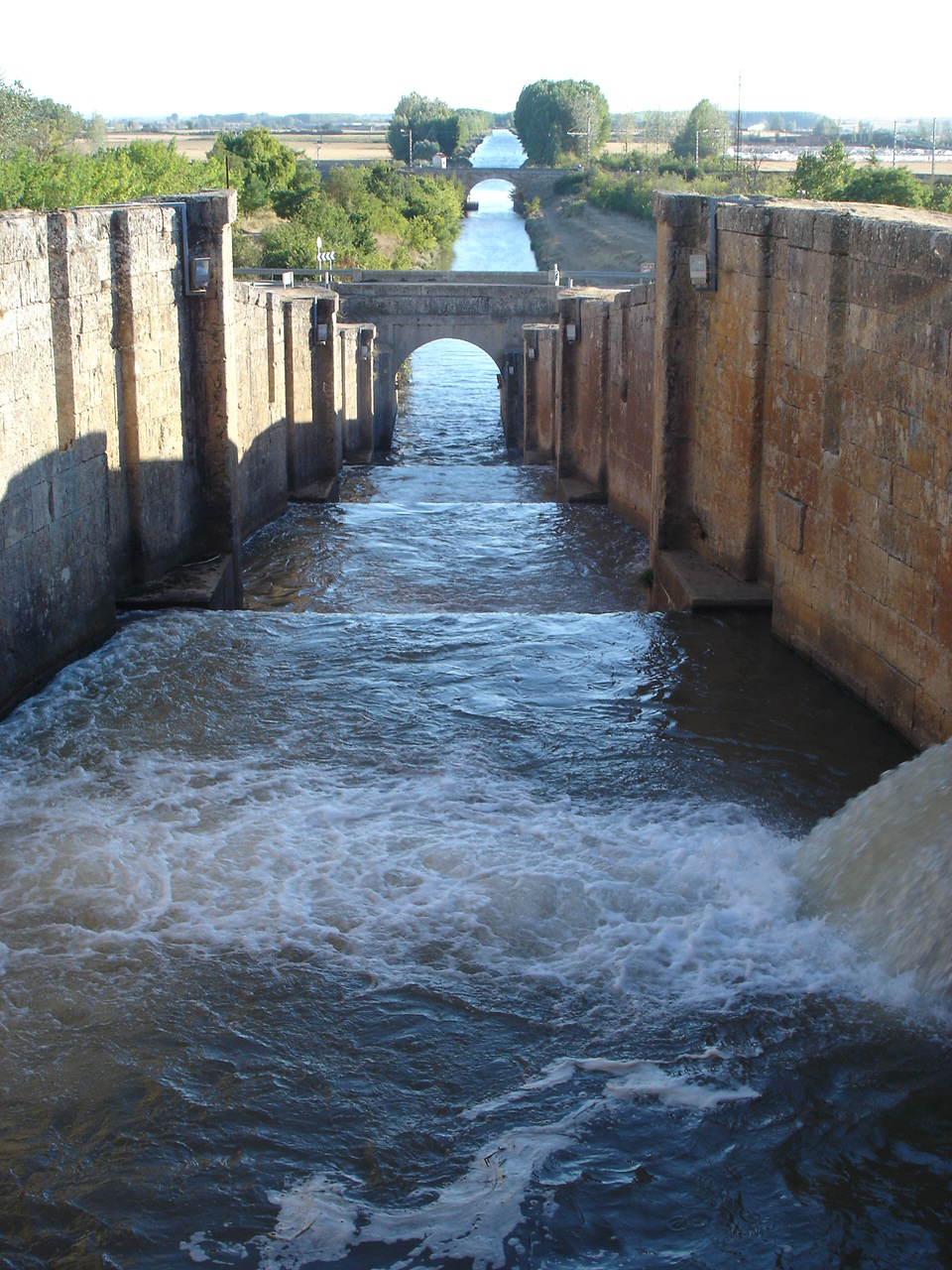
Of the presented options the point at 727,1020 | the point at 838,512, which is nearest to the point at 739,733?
the point at 838,512

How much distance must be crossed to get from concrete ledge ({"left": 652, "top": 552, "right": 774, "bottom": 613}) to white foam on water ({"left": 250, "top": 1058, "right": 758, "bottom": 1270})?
5.70 m

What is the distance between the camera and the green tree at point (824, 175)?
46.4 m

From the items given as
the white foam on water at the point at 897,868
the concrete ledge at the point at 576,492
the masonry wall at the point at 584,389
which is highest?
the masonry wall at the point at 584,389

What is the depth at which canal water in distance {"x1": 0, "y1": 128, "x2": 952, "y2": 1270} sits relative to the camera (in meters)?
4.55

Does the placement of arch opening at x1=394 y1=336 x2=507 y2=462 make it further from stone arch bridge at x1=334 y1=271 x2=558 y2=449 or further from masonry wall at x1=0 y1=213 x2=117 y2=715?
masonry wall at x1=0 y1=213 x2=117 y2=715

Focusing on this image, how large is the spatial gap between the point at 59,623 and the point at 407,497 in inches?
547

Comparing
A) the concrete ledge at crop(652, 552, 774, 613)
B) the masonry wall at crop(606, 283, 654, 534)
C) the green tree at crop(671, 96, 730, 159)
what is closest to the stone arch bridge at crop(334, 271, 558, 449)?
the masonry wall at crop(606, 283, 654, 534)

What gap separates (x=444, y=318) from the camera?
31.9m

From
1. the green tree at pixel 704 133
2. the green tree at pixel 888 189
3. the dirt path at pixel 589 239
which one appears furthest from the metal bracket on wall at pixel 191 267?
the green tree at pixel 704 133

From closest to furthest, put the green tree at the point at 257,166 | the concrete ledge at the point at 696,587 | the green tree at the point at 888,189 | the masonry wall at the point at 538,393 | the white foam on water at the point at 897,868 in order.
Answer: the white foam on water at the point at 897,868 → the concrete ledge at the point at 696,587 → the masonry wall at the point at 538,393 → the green tree at the point at 888,189 → the green tree at the point at 257,166

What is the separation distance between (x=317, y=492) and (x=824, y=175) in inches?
A: 1347

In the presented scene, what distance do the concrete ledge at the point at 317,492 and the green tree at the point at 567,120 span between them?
91.2m

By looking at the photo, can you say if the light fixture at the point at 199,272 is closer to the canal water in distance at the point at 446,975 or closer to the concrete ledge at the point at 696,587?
the canal water in distance at the point at 446,975

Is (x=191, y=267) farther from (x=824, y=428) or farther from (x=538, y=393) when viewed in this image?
(x=538, y=393)
